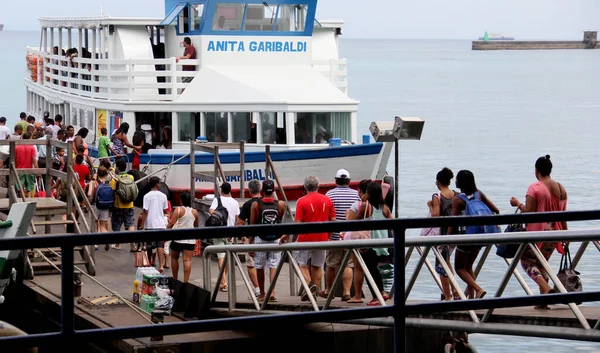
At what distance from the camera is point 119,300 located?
→ 13703 mm

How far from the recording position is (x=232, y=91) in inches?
908

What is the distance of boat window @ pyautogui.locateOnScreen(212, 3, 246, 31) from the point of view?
79.3 ft

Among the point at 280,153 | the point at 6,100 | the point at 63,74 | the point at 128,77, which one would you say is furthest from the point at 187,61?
the point at 6,100

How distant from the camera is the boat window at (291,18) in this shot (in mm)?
24594

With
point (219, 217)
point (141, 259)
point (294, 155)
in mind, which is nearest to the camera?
point (219, 217)

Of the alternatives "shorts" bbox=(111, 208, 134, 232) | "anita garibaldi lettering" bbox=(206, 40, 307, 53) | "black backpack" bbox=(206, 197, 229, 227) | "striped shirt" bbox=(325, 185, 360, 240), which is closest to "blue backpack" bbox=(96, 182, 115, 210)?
"shorts" bbox=(111, 208, 134, 232)

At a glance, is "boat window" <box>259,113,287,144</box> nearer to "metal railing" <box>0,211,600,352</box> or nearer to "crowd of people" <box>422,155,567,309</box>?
"crowd of people" <box>422,155,567,309</box>

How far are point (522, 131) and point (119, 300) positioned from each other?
59.4 m

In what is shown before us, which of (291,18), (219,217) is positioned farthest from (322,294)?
(291,18)

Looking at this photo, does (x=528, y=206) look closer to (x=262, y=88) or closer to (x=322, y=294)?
(x=322, y=294)

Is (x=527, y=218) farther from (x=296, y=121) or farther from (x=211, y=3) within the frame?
(x=211, y=3)

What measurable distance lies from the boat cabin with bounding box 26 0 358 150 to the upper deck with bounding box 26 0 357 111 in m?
0.02

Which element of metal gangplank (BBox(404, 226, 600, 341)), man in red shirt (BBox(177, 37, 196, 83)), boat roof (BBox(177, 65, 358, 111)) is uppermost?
man in red shirt (BBox(177, 37, 196, 83))

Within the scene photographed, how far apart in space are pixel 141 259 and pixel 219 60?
30.0 ft
